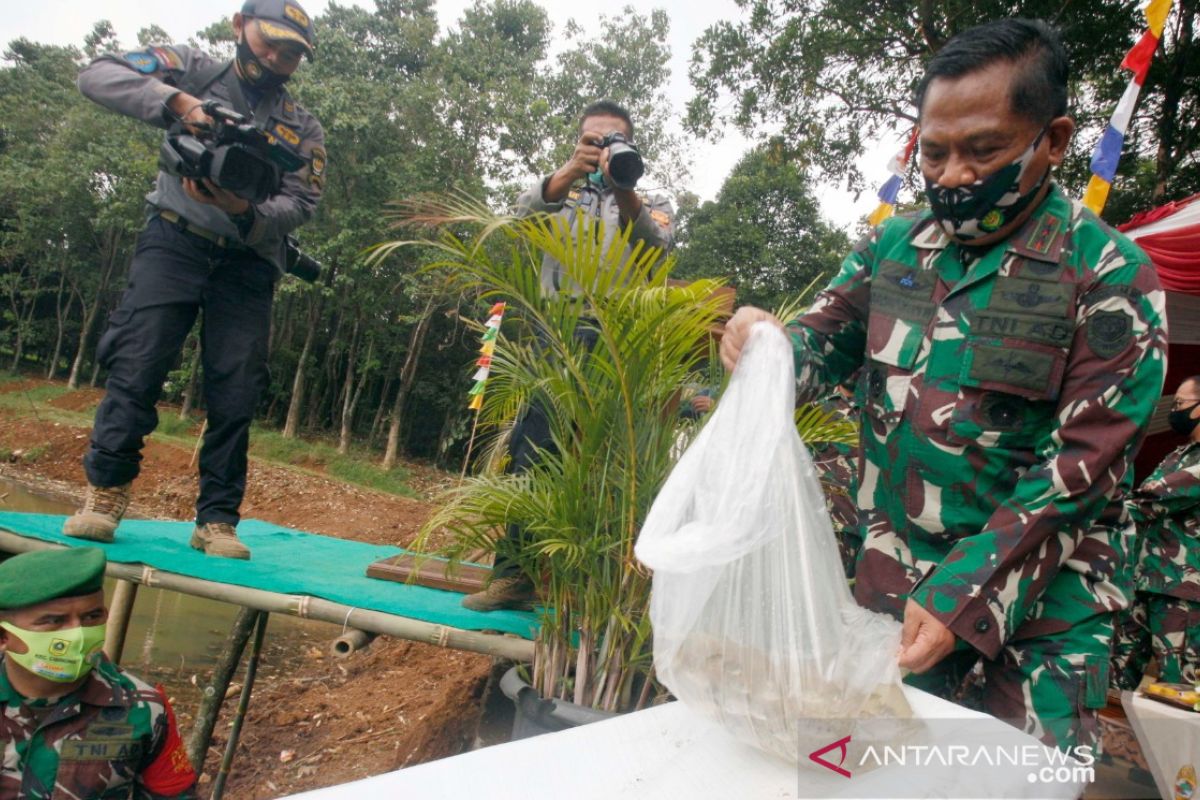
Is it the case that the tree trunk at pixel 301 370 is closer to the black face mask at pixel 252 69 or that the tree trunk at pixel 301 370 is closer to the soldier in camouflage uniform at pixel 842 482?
the black face mask at pixel 252 69

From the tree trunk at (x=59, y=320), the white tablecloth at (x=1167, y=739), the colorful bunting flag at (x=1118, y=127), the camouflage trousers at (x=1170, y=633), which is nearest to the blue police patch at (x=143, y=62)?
the white tablecloth at (x=1167, y=739)

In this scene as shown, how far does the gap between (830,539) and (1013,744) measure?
334 mm

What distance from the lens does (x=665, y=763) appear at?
936mm

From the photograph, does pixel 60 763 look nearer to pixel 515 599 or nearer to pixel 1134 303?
pixel 515 599

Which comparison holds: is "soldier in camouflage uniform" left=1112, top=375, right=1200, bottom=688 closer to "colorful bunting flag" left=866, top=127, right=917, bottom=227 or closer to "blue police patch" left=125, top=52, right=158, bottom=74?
"colorful bunting flag" left=866, top=127, right=917, bottom=227

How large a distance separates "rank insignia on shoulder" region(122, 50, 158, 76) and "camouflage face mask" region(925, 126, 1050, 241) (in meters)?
2.48

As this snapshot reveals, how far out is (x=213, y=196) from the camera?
260 centimetres

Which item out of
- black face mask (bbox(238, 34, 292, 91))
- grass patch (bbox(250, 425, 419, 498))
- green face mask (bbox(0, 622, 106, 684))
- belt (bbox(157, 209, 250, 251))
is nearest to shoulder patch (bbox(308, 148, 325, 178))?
black face mask (bbox(238, 34, 292, 91))

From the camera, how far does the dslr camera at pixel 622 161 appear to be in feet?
8.14

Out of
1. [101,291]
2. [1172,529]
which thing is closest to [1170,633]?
[1172,529]

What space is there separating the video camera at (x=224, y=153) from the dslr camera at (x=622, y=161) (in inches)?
43.7

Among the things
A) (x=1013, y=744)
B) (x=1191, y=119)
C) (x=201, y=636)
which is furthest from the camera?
(x=1191, y=119)

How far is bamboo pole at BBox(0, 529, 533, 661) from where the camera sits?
2693mm

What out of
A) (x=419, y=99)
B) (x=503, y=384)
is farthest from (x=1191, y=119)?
(x=419, y=99)
